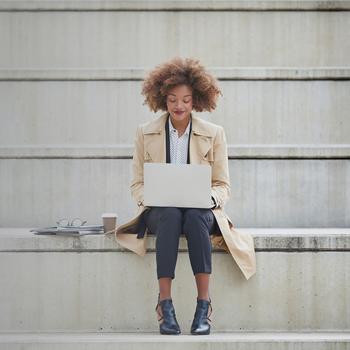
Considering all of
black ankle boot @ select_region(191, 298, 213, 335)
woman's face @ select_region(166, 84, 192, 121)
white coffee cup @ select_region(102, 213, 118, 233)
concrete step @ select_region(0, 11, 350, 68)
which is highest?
concrete step @ select_region(0, 11, 350, 68)

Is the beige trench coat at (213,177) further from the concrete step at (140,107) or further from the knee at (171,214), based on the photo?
the concrete step at (140,107)

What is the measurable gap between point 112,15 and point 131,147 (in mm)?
1065

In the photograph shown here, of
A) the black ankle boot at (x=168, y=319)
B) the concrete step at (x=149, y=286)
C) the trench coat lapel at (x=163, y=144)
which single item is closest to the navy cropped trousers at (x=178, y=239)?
the black ankle boot at (x=168, y=319)

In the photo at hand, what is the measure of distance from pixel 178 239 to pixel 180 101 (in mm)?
752

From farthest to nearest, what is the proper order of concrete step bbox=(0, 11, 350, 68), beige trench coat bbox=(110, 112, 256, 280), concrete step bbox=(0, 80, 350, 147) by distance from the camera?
concrete step bbox=(0, 11, 350, 68)
concrete step bbox=(0, 80, 350, 147)
beige trench coat bbox=(110, 112, 256, 280)

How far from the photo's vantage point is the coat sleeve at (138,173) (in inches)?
221

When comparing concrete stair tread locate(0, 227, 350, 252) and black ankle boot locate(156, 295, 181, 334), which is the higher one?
concrete stair tread locate(0, 227, 350, 252)

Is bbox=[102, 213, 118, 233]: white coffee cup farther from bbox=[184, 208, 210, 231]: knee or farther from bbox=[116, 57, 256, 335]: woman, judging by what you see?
bbox=[184, 208, 210, 231]: knee

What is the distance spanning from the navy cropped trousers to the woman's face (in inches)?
22.0

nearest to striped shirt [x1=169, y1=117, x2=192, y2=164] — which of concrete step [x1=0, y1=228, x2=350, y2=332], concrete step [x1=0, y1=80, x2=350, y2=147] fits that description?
concrete step [x1=0, y1=228, x2=350, y2=332]

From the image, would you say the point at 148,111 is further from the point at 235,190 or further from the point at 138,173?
the point at 138,173

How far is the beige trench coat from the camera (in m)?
5.51

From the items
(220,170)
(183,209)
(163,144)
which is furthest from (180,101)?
(183,209)

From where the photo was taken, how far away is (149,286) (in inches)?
220
